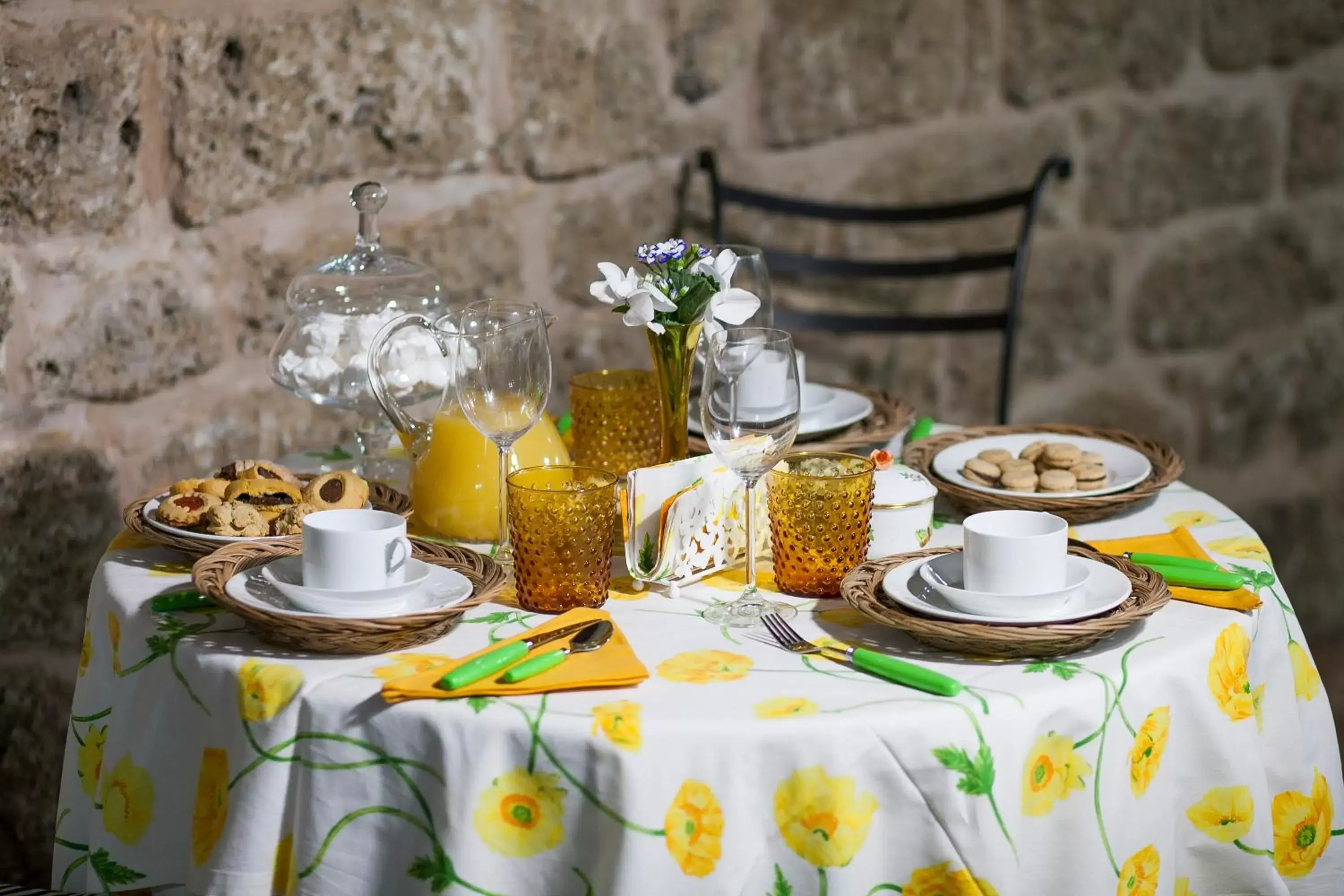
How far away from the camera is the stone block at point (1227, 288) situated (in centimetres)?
321

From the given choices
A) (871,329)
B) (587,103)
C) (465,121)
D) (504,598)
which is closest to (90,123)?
(465,121)

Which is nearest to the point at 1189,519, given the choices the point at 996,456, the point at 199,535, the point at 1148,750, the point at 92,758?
the point at 996,456

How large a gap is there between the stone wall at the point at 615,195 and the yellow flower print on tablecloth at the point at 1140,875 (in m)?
1.47

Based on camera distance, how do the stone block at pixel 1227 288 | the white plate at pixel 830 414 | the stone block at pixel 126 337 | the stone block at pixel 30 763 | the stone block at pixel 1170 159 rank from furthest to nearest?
the stone block at pixel 1227 288 → the stone block at pixel 1170 159 → the stone block at pixel 30 763 → the stone block at pixel 126 337 → the white plate at pixel 830 414

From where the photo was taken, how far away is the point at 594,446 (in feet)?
5.36

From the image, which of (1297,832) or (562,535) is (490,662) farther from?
(1297,832)

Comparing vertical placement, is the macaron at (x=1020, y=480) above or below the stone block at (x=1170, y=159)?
below

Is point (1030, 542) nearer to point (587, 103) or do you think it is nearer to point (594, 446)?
point (594, 446)

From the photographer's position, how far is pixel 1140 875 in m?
1.19

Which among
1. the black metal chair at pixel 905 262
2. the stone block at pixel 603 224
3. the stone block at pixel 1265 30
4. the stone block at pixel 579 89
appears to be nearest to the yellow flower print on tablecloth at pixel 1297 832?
the black metal chair at pixel 905 262

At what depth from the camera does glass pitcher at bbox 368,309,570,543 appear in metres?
1.51

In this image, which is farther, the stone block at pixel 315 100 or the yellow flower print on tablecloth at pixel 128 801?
the stone block at pixel 315 100

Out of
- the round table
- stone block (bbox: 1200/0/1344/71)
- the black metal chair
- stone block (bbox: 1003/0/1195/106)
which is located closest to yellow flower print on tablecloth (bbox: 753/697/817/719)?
the round table

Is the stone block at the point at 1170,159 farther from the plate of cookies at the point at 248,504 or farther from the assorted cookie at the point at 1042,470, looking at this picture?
the plate of cookies at the point at 248,504
